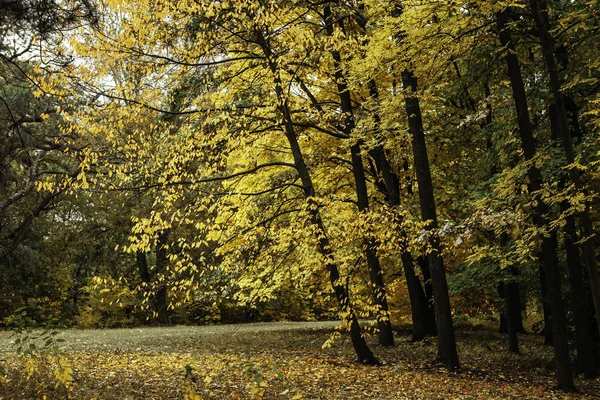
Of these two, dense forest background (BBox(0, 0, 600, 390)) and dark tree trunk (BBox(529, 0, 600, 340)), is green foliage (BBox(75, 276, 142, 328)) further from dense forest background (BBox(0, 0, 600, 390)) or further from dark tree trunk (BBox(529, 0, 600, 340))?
dark tree trunk (BBox(529, 0, 600, 340))

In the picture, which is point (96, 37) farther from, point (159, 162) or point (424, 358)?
point (424, 358)

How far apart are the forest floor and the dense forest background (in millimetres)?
801

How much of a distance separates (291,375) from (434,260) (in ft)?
13.9

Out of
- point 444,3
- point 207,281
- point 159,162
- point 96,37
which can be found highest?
point 444,3

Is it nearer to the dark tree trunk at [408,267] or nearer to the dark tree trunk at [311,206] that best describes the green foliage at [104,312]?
the dark tree trunk at [408,267]

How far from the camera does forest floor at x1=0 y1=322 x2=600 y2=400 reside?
686 centimetres

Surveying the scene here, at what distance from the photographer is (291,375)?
9.54 m

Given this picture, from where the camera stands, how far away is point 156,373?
8.63m

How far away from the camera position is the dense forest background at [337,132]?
8109mm

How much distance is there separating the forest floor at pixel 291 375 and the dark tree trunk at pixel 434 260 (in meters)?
0.50

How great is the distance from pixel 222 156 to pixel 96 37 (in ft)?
10.9

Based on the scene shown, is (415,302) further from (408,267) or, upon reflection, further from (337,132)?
(337,132)

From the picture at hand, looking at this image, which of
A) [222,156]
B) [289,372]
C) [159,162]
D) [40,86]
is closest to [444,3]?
[222,156]

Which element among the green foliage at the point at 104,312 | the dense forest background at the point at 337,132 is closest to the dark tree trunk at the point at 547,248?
the dense forest background at the point at 337,132
